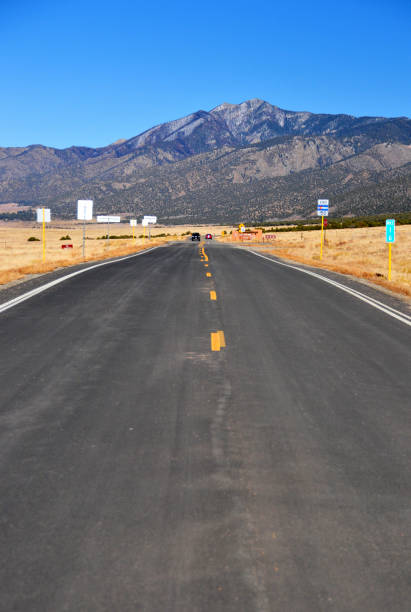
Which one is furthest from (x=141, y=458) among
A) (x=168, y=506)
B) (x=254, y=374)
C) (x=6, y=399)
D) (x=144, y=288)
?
(x=144, y=288)

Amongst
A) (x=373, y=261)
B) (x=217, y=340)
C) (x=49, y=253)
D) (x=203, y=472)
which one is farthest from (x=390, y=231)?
(x=49, y=253)

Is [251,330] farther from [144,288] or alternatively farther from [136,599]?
[136,599]

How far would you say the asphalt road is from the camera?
3309mm

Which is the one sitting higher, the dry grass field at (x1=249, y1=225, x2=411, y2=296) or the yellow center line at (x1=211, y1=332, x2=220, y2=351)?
the dry grass field at (x1=249, y1=225, x2=411, y2=296)

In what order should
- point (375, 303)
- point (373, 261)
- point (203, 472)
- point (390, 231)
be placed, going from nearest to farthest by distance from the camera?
1. point (203, 472)
2. point (375, 303)
3. point (390, 231)
4. point (373, 261)

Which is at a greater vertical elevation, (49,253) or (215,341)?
(49,253)

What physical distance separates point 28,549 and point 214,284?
14.7 metres

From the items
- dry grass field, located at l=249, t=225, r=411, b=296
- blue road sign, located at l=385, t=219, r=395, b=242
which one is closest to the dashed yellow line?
dry grass field, located at l=249, t=225, r=411, b=296

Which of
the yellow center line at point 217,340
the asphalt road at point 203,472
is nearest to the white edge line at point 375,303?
the asphalt road at point 203,472

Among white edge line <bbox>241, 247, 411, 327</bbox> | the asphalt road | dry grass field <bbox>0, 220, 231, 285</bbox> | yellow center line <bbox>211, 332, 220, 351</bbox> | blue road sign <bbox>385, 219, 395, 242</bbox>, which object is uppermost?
blue road sign <bbox>385, 219, 395, 242</bbox>

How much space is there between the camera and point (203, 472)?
186 inches

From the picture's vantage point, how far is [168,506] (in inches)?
163

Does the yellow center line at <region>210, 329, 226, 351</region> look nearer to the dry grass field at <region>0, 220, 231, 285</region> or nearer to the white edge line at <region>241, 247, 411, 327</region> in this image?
the white edge line at <region>241, 247, 411, 327</region>

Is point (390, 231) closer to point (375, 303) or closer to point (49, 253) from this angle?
point (375, 303)
